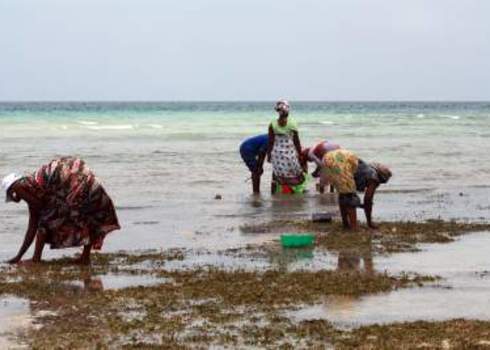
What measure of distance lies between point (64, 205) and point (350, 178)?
156 inches

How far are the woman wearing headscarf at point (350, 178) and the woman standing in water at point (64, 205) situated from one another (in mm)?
3270

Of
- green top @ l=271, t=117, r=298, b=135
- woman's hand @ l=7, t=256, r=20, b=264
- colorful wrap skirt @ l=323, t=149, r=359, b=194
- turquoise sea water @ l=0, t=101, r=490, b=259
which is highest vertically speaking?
green top @ l=271, t=117, r=298, b=135

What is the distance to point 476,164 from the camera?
27.2m

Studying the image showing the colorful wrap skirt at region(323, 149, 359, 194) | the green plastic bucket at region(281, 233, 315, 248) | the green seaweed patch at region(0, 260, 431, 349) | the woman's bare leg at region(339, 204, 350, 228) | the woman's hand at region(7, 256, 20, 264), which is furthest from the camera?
the woman's bare leg at region(339, 204, 350, 228)

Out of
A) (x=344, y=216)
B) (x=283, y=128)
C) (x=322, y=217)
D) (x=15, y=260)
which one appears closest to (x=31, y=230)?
(x=15, y=260)

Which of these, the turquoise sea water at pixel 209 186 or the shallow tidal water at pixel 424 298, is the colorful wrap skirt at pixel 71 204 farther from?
the shallow tidal water at pixel 424 298

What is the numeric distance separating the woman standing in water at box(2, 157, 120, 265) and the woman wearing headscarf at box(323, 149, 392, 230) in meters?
3.27

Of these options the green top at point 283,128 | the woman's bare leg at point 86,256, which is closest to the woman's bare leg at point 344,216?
the woman's bare leg at point 86,256

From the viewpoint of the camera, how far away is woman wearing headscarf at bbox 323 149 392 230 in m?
12.7

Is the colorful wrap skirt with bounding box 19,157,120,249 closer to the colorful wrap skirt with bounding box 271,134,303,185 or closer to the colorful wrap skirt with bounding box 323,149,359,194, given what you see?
the colorful wrap skirt with bounding box 323,149,359,194

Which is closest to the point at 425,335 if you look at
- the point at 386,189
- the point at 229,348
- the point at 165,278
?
the point at 229,348

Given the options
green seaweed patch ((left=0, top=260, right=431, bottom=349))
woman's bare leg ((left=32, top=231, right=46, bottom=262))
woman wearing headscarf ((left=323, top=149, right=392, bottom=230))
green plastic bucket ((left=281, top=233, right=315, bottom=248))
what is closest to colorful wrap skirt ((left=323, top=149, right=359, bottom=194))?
woman wearing headscarf ((left=323, top=149, right=392, bottom=230))

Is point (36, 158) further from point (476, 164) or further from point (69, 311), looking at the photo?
point (69, 311)

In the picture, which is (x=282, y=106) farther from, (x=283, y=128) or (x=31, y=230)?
(x=31, y=230)
